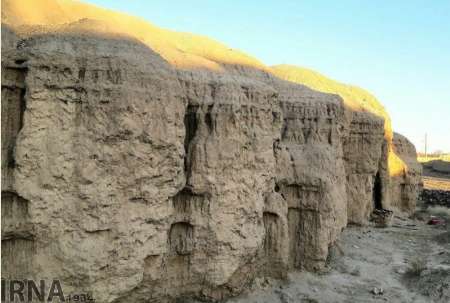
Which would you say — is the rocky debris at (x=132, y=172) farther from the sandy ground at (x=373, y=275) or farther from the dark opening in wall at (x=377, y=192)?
the dark opening in wall at (x=377, y=192)

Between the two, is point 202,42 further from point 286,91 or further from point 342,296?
point 342,296

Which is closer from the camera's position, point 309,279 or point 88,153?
point 88,153

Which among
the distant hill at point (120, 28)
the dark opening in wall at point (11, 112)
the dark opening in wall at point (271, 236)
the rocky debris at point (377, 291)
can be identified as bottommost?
the rocky debris at point (377, 291)

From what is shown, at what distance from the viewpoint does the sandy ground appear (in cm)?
1009

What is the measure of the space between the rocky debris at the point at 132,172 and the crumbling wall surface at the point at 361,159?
6.99 metres

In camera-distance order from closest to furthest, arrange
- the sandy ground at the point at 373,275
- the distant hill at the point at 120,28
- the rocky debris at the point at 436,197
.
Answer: the distant hill at the point at 120,28, the sandy ground at the point at 373,275, the rocky debris at the point at 436,197

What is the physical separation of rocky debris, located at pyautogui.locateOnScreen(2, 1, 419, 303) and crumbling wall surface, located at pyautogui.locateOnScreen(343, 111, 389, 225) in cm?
699

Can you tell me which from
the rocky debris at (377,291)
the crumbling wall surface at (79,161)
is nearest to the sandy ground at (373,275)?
the rocky debris at (377,291)

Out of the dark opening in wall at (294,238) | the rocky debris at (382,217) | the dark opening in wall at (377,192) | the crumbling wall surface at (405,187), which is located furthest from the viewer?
the crumbling wall surface at (405,187)

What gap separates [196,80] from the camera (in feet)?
28.9

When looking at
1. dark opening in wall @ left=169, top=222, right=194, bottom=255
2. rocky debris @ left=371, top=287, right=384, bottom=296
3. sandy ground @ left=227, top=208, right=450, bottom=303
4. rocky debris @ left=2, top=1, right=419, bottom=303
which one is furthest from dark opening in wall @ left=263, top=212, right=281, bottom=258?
rocky debris @ left=371, top=287, right=384, bottom=296

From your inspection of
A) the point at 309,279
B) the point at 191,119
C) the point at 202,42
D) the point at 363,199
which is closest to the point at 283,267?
the point at 309,279

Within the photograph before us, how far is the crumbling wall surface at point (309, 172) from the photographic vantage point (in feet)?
36.8

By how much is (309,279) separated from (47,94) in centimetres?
748
